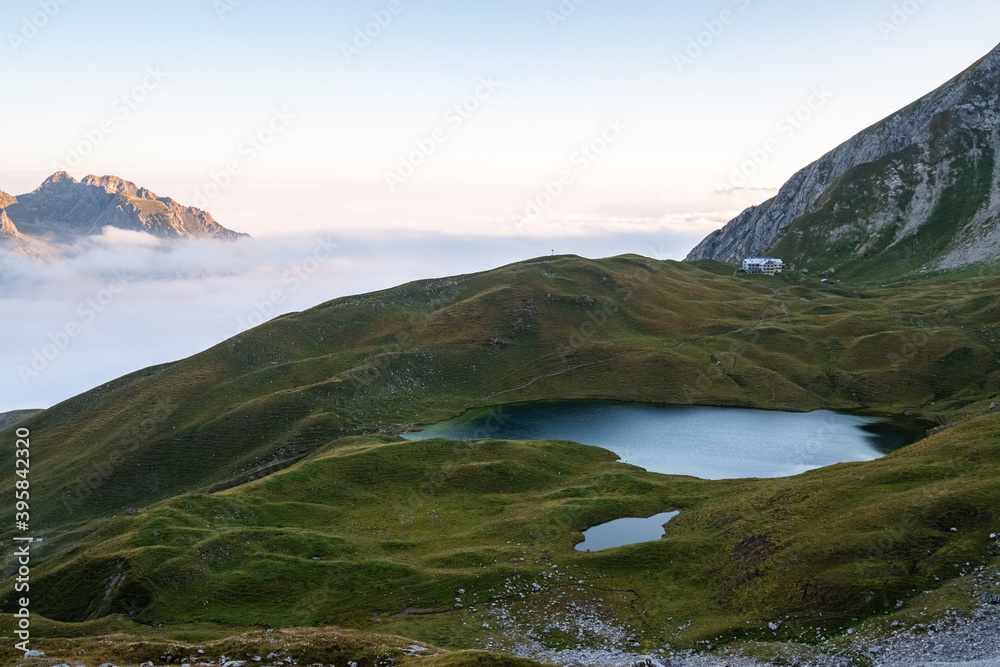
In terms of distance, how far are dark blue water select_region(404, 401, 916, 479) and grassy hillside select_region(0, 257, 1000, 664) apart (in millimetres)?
7590

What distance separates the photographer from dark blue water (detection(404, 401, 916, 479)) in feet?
320

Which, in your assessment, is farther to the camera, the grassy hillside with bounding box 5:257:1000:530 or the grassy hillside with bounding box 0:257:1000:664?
the grassy hillside with bounding box 5:257:1000:530

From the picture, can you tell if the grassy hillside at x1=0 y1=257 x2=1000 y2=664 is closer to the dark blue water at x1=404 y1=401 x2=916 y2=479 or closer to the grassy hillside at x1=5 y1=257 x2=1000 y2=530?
the grassy hillside at x1=5 y1=257 x2=1000 y2=530

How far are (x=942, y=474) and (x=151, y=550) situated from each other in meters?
66.9

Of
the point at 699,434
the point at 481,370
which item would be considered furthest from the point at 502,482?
the point at 481,370

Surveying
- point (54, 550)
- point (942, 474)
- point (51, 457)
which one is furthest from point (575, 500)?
point (51, 457)

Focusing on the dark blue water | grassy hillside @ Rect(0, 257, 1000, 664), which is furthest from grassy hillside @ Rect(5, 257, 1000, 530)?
the dark blue water

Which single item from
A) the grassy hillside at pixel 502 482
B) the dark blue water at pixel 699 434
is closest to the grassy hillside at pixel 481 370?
the grassy hillside at pixel 502 482

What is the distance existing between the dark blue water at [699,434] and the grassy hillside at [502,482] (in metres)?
7.59

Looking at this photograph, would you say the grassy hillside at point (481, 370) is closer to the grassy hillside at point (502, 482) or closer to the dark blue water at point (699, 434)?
the grassy hillside at point (502, 482)

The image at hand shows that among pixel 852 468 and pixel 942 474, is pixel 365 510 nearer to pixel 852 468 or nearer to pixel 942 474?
pixel 852 468

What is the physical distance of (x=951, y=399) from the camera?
127625mm

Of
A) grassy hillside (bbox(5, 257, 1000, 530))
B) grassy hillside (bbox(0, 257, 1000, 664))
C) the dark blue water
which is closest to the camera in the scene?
grassy hillside (bbox(0, 257, 1000, 664))

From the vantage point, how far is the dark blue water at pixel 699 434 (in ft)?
320
